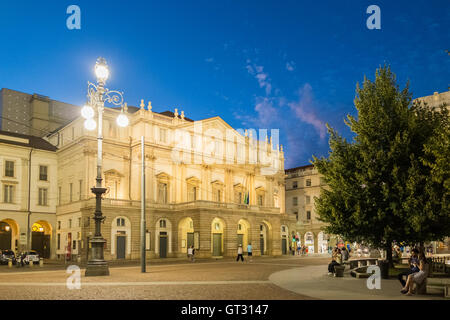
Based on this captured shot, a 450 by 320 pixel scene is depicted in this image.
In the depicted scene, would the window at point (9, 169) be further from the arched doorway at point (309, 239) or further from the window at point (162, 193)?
the arched doorway at point (309, 239)

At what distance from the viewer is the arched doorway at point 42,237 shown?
55594mm

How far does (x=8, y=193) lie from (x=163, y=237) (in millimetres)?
18768

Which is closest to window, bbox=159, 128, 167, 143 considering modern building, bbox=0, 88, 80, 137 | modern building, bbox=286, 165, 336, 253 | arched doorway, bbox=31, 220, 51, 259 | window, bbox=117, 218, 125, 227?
window, bbox=117, 218, 125, 227

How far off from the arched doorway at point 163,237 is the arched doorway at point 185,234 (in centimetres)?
123

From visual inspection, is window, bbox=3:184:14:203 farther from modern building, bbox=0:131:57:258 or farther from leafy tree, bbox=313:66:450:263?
leafy tree, bbox=313:66:450:263

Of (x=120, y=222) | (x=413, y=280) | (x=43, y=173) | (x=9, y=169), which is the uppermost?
Answer: (x=9, y=169)

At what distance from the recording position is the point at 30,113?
226 ft

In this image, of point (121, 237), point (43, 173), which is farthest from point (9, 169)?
point (121, 237)

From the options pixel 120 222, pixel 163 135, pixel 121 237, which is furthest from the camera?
pixel 163 135

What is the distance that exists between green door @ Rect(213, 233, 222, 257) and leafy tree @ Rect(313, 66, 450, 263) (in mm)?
34234

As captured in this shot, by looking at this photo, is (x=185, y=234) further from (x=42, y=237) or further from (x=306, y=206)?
(x=306, y=206)

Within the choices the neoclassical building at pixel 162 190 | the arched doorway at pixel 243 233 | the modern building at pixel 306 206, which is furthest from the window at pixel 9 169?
the modern building at pixel 306 206

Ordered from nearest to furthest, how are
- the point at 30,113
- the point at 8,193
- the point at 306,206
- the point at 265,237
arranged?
1. the point at 8,193
2. the point at 265,237
3. the point at 30,113
4. the point at 306,206

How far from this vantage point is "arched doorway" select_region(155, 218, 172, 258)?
52938 mm
